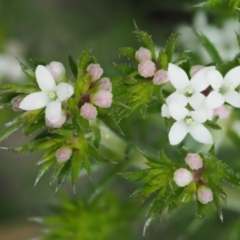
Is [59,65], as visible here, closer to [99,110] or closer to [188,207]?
[99,110]

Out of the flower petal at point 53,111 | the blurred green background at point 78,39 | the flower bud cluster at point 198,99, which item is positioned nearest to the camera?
the flower petal at point 53,111

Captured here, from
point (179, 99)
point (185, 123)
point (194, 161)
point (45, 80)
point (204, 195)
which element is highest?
point (45, 80)

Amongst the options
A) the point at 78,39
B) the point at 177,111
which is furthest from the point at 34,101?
the point at 78,39

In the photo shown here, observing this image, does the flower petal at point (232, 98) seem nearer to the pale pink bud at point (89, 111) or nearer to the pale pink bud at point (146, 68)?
the pale pink bud at point (146, 68)

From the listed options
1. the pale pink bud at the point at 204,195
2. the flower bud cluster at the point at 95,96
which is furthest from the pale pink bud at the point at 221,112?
the flower bud cluster at the point at 95,96

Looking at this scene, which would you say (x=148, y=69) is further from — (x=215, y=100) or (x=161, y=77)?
(x=215, y=100)

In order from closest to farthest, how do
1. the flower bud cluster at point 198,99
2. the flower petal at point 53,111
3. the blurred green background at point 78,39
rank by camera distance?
the flower petal at point 53,111 → the flower bud cluster at point 198,99 → the blurred green background at point 78,39
